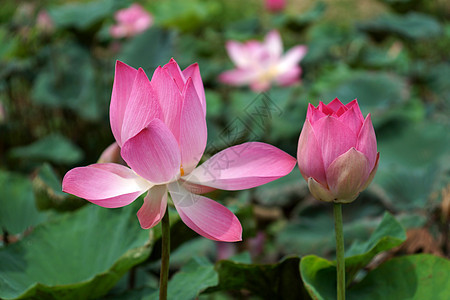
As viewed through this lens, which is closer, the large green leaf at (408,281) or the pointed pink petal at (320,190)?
the pointed pink petal at (320,190)

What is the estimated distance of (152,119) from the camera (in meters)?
0.37

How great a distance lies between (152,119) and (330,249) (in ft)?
1.94

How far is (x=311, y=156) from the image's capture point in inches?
15.5

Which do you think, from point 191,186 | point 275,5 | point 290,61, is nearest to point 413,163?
point 290,61

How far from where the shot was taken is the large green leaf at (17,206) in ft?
2.36

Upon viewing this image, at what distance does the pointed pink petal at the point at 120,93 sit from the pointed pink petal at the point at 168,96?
3 cm

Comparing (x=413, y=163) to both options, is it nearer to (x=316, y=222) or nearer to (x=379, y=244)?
(x=316, y=222)

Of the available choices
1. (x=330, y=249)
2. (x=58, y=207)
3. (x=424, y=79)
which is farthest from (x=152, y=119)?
(x=424, y=79)

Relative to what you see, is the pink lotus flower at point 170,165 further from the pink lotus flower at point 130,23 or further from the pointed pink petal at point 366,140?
the pink lotus flower at point 130,23

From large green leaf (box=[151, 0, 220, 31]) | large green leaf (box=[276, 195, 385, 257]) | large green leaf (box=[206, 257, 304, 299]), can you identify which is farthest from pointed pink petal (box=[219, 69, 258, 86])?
Result: large green leaf (box=[206, 257, 304, 299])

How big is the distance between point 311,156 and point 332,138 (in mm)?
21

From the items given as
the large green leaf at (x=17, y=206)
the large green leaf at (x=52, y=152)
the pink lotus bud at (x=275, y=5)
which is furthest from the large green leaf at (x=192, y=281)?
the pink lotus bud at (x=275, y=5)

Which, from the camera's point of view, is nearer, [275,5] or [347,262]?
[347,262]

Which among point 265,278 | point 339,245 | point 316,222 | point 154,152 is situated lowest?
point 316,222
